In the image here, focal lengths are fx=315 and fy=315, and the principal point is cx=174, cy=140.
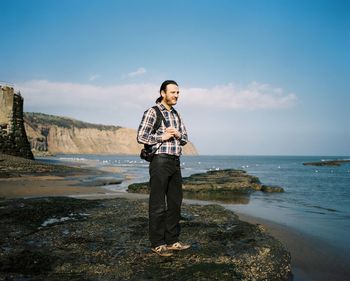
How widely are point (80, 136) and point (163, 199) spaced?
549 feet

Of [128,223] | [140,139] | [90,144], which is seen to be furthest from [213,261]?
[90,144]

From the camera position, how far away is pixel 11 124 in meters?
28.2

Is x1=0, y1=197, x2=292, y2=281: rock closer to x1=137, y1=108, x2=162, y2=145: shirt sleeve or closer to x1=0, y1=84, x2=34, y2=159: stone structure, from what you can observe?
x1=137, y1=108, x2=162, y2=145: shirt sleeve

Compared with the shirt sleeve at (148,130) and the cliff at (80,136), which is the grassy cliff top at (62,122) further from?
the shirt sleeve at (148,130)

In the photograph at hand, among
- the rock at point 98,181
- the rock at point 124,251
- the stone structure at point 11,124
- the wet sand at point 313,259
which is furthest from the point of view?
the stone structure at point 11,124

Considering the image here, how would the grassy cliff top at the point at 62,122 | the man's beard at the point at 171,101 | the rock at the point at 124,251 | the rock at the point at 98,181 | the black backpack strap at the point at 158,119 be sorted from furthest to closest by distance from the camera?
the grassy cliff top at the point at 62,122
the rock at the point at 98,181
the man's beard at the point at 171,101
the black backpack strap at the point at 158,119
the rock at the point at 124,251

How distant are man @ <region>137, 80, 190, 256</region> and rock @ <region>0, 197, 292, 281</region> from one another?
29cm

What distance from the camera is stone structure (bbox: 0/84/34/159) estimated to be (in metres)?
27.8

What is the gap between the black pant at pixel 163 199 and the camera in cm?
422

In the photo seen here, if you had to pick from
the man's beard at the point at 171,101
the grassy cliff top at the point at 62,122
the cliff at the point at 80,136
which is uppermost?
the grassy cliff top at the point at 62,122

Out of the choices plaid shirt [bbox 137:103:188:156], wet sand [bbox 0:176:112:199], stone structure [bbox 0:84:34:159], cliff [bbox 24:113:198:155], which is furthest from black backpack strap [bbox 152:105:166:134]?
cliff [bbox 24:113:198:155]

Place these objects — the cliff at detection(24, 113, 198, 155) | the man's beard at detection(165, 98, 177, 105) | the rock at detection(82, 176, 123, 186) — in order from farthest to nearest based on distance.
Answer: the cliff at detection(24, 113, 198, 155)
the rock at detection(82, 176, 123, 186)
the man's beard at detection(165, 98, 177, 105)

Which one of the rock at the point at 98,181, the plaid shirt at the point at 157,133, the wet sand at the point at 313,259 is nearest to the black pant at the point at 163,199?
the plaid shirt at the point at 157,133

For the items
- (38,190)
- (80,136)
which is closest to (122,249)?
(38,190)
